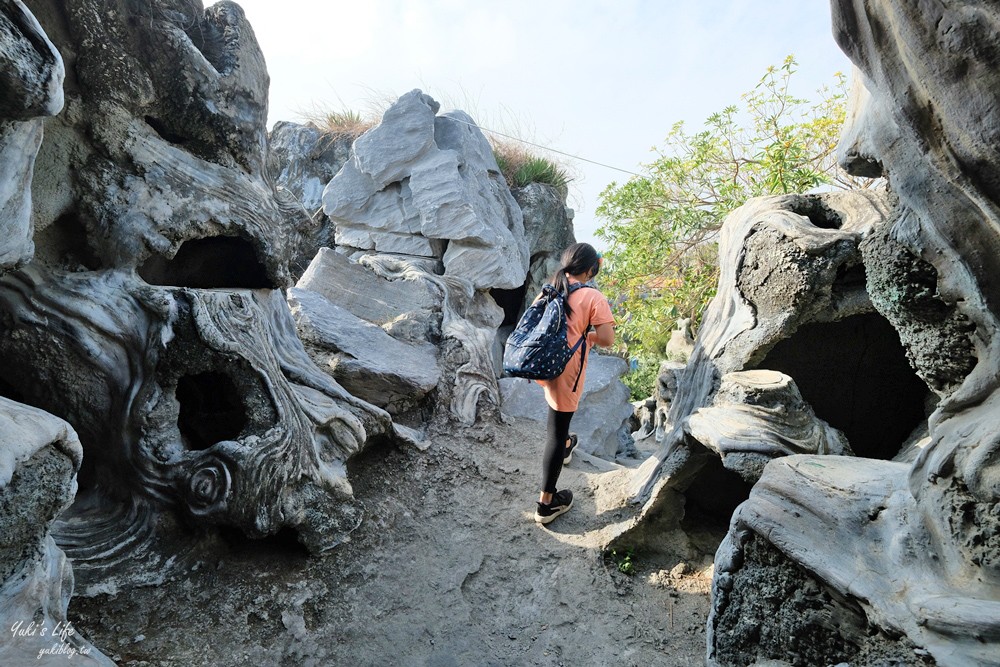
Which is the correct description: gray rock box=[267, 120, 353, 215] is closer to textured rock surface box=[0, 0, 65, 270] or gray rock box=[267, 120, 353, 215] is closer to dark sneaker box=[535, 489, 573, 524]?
dark sneaker box=[535, 489, 573, 524]

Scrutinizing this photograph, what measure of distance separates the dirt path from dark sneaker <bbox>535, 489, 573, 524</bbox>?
0.20 feet

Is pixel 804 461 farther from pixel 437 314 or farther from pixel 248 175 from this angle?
pixel 437 314

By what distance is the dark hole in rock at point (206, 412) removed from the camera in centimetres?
308

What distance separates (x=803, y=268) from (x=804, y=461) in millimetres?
1363

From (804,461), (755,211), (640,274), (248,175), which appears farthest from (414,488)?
(640,274)

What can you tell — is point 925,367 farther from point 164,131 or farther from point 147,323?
point 164,131

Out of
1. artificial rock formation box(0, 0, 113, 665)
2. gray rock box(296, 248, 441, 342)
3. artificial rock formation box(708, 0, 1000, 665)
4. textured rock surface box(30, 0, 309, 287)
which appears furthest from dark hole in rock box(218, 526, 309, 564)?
gray rock box(296, 248, 441, 342)

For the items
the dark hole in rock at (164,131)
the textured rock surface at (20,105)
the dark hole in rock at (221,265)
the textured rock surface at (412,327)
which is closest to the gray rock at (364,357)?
the textured rock surface at (412,327)

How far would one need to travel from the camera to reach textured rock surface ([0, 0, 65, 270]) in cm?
164

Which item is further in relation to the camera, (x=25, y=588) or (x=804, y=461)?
(x=804, y=461)

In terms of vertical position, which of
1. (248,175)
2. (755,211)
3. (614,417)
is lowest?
(614,417)

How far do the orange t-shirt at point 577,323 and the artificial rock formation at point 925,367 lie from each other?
1.54m

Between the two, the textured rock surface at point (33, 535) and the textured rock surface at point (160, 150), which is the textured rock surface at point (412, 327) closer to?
the textured rock surface at point (160, 150)

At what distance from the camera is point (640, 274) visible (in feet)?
22.6
